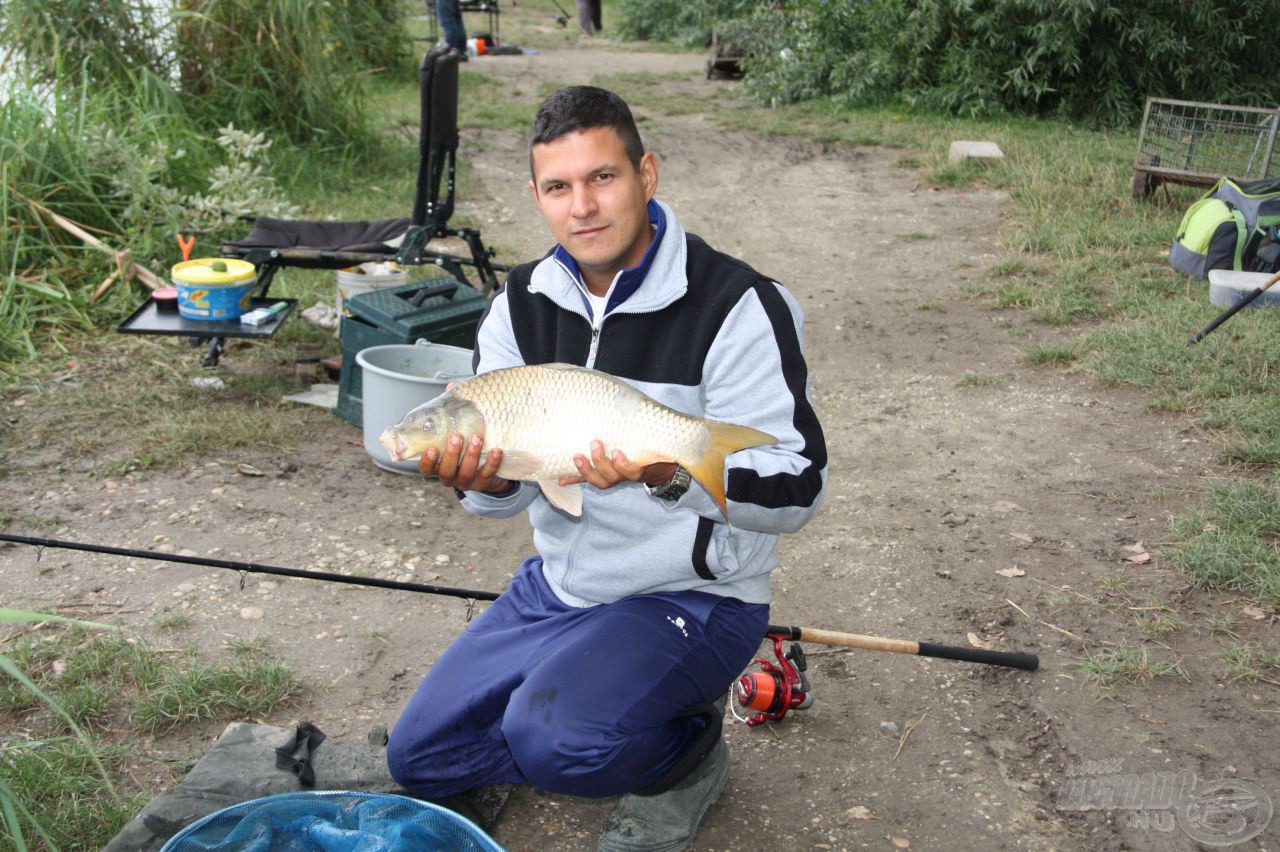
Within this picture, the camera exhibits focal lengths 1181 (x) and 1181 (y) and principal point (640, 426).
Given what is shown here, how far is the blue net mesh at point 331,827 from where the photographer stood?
2.08 m

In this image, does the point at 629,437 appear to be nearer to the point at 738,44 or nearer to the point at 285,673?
the point at 285,673

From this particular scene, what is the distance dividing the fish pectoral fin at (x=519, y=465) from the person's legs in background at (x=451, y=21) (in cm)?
1155

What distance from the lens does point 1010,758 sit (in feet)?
8.94

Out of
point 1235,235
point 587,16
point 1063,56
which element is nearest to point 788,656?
point 1235,235

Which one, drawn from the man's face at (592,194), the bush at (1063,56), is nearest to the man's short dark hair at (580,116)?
the man's face at (592,194)

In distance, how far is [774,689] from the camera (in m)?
2.79

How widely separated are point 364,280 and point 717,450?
3.58 metres

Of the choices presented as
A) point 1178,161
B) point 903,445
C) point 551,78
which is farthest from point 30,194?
point 551,78

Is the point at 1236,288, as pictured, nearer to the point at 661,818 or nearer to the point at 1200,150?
the point at 1200,150

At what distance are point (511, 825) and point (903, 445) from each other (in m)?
2.52

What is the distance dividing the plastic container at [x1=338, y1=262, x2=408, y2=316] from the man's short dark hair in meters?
2.98

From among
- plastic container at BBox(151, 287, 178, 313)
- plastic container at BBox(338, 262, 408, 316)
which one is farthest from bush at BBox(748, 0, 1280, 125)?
plastic container at BBox(151, 287, 178, 313)

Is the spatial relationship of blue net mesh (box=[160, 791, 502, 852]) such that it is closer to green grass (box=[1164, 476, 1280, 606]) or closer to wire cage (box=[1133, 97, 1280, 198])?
green grass (box=[1164, 476, 1280, 606])

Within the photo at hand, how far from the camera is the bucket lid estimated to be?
Result: 486cm
